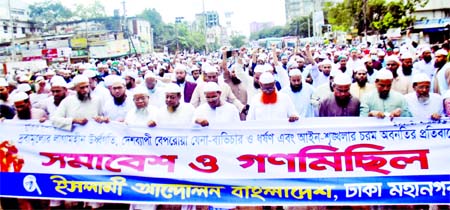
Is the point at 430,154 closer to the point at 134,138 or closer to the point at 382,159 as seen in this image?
the point at 382,159

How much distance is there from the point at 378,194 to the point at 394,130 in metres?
0.64

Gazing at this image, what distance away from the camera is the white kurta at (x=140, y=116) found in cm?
588

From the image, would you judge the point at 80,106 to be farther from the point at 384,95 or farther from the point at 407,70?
the point at 407,70

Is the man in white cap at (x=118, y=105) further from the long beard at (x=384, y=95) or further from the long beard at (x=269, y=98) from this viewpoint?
the long beard at (x=384, y=95)

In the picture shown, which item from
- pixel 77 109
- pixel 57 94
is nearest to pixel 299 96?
pixel 77 109

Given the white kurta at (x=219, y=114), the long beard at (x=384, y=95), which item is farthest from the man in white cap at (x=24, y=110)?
the long beard at (x=384, y=95)

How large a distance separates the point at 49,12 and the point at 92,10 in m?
8.19

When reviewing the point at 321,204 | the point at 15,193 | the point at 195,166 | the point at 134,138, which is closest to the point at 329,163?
the point at 321,204

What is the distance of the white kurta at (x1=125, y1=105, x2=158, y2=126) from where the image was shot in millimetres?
5879

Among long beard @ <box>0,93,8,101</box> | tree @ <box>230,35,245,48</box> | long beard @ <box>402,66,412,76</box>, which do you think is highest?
tree @ <box>230,35,245,48</box>

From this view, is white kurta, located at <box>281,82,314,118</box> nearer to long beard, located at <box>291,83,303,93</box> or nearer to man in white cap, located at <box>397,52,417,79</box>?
long beard, located at <box>291,83,303,93</box>

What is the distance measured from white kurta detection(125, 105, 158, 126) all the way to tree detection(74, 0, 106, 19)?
9302cm

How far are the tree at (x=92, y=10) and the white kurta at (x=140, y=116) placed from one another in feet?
305

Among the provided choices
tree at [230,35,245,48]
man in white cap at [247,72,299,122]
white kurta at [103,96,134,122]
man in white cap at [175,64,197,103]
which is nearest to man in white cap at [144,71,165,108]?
man in white cap at [175,64,197,103]
